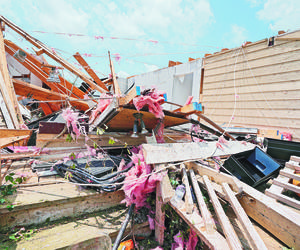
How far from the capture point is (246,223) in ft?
4.70

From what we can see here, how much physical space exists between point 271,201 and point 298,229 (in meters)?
0.36

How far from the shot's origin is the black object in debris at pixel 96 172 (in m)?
2.26

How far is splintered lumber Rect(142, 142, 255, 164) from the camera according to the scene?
2238 mm

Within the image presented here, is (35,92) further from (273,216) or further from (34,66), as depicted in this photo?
(273,216)

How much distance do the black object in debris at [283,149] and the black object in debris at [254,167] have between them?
2.31 ft

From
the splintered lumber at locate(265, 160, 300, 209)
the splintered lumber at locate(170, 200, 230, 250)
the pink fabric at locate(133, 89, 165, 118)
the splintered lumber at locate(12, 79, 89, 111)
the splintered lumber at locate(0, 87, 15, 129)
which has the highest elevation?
the splintered lumber at locate(12, 79, 89, 111)

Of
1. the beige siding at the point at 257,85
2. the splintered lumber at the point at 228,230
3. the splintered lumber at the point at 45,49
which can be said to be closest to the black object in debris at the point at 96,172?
the splintered lumber at the point at 228,230

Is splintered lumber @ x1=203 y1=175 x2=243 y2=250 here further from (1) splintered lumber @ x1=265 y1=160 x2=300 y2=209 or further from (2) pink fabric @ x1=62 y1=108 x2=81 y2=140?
(2) pink fabric @ x1=62 y1=108 x2=81 y2=140

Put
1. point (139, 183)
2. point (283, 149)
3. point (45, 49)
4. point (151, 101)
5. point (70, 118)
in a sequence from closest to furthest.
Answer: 1. point (139, 183)
2. point (151, 101)
3. point (70, 118)
4. point (283, 149)
5. point (45, 49)

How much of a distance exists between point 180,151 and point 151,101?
3.09ft

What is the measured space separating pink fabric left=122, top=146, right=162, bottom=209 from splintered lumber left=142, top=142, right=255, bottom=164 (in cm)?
18

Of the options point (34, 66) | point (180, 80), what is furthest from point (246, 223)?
point (180, 80)

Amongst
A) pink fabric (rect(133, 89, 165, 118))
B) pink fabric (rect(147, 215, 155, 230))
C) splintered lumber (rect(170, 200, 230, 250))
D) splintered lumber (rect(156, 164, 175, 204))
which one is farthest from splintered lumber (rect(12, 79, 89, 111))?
splintered lumber (rect(170, 200, 230, 250))

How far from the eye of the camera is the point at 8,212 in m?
1.79
